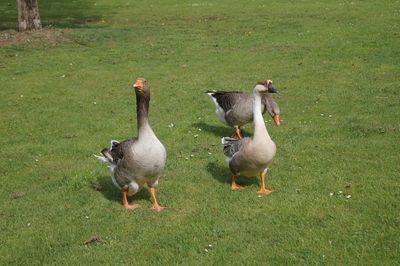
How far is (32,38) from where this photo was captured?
2483 centimetres

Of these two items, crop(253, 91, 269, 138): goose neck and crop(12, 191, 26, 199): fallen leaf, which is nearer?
crop(253, 91, 269, 138): goose neck

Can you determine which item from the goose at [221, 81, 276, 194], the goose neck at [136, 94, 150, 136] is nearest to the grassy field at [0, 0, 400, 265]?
the goose at [221, 81, 276, 194]

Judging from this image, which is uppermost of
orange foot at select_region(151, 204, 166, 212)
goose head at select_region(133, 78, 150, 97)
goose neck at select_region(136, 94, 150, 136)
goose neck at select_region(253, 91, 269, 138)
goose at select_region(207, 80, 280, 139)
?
goose head at select_region(133, 78, 150, 97)

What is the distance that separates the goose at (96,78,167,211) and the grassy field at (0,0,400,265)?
564 millimetres

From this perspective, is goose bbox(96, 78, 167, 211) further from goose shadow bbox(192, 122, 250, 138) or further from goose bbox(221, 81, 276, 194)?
goose shadow bbox(192, 122, 250, 138)

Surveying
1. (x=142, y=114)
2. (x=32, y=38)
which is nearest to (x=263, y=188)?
(x=142, y=114)

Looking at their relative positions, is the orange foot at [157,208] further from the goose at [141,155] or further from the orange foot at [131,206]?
the orange foot at [131,206]

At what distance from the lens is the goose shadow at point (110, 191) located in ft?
31.8

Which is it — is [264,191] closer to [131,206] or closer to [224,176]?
[224,176]

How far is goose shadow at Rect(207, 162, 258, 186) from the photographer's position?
33.3ft

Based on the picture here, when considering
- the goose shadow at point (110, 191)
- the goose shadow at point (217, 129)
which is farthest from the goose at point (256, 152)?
the goose shadow at point (217, 129)

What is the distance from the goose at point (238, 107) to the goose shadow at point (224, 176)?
1.58m

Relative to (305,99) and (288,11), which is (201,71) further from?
(288,11)

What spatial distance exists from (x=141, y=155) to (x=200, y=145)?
3965 mm
